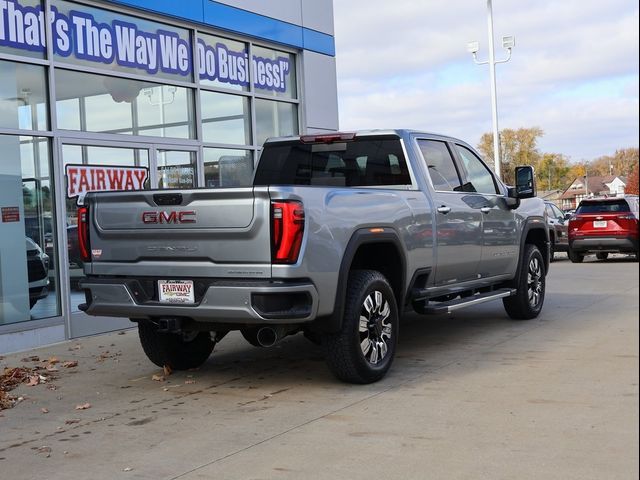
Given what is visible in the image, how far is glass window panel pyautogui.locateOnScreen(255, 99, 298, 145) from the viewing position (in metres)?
12.7

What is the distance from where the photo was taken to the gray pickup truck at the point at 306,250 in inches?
209

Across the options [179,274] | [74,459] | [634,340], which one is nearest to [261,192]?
[179,274]

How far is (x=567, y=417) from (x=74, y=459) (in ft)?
9.90

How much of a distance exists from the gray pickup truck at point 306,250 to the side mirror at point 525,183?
757 mm

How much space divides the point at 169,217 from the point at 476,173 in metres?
3.87

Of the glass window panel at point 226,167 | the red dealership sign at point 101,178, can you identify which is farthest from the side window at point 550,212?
the red dealership sign at point 101,178

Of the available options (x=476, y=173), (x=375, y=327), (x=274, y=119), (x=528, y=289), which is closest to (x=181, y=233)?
(x=375, y=327)

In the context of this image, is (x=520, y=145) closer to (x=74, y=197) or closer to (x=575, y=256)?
(x=575, y=256)

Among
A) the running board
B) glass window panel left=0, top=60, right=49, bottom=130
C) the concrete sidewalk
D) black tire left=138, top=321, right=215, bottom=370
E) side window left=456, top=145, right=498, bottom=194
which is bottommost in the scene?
the concrete sidewalk

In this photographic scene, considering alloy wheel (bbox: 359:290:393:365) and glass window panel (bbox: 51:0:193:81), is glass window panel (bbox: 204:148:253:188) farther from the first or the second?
alloy wheel (bbox: 359:290:393:365)

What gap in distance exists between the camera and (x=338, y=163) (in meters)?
7.41

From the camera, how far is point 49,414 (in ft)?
18.3

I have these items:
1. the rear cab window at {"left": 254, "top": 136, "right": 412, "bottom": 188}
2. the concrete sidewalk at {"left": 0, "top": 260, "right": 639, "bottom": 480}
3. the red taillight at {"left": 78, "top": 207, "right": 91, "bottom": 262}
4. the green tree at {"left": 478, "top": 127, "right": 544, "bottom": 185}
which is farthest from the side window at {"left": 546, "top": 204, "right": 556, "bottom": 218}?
the green tree at {"left": 478, "top": 127, "right": 544, "bottom": 185}

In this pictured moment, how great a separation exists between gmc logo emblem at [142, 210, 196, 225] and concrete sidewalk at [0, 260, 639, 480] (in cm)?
136
